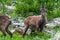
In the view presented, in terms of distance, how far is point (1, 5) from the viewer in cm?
2708

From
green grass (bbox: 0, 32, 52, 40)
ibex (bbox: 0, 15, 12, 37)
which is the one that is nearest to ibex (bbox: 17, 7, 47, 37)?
green grass (bbox: 0, 32, 52, 40)

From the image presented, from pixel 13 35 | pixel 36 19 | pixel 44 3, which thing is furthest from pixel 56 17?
pixel 13 35

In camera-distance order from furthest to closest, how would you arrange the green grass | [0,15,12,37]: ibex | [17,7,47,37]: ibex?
[17,7,47,37]: ibex → [0,15,12,37]: ibex → the green grass

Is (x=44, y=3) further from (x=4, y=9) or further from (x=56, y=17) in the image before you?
(x=4, y=9)

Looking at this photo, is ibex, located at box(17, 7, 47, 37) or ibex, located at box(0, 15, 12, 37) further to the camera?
ibex, located at box(17, 7, 47, 37)

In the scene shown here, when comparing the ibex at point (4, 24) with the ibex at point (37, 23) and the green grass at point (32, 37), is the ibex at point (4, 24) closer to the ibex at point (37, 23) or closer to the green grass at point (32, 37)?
the green grass at point (32, 37)

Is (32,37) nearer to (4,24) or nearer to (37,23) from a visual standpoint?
(37,23)

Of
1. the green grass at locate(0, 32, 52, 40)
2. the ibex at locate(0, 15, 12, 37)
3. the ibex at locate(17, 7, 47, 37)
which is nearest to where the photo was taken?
the green grass at locate(0, 32, 52, 40)

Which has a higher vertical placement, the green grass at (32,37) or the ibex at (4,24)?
the ibex at (4,24)

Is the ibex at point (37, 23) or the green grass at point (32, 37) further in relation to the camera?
the ibex at point (37, 23)

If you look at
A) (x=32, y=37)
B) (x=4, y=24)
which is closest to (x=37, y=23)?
(x=32, y=37)

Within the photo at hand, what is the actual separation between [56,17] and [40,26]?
13.3ft

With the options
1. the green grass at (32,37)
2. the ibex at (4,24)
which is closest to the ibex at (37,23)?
the green grass at (32,37)

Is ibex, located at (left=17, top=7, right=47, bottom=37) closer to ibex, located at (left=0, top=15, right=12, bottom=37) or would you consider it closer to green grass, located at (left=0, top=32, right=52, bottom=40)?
green grass, located at (left=0, top=32, right=52, bottom=40)
